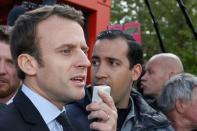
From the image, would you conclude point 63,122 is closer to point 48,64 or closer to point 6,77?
point 48,64

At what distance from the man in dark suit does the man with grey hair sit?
4.70 feet

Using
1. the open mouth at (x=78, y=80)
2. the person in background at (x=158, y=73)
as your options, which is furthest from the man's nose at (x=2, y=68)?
the person in background at (x=158, y=73)

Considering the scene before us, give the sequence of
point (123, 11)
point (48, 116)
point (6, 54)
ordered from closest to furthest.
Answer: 1. point (48, 116)
2. point (6, 54)
3. point (123, 11)

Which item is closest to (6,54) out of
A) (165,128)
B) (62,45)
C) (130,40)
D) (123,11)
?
(130,40)

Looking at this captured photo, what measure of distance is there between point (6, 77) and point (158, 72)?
170 centimetres

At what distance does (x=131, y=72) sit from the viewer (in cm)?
298

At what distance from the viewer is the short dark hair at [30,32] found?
6.16ft

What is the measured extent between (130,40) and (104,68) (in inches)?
14.5

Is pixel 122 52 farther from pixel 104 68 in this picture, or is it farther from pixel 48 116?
pixel 48 116

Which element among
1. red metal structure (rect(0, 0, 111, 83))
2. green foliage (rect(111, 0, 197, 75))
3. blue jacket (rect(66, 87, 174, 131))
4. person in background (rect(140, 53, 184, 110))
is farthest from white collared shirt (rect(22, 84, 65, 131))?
green foliage (rect(111, 0, 197, 75))

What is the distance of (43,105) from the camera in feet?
6.09

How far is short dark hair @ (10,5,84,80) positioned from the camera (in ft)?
6.16

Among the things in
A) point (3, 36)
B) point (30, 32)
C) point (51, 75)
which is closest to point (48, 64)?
point (51, 75)

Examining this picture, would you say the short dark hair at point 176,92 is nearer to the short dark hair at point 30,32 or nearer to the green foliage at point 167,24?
the short dark hair at point 30,32
